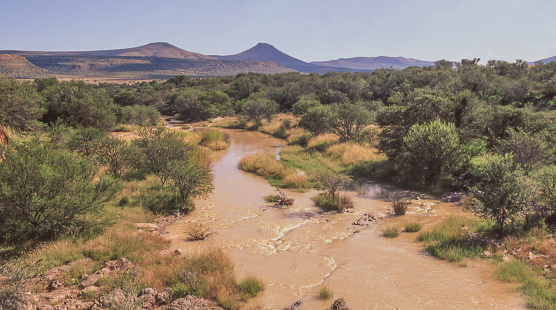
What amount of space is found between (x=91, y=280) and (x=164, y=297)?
1.96 meters

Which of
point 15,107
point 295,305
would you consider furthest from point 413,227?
point 15,107

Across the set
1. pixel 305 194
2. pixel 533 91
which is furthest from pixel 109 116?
pixel 533 91

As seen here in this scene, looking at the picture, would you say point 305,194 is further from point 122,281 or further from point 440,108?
point 122,281

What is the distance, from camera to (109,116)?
31906 mm

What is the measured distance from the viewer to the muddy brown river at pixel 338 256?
7746 millimetres

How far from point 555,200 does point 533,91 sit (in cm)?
3184

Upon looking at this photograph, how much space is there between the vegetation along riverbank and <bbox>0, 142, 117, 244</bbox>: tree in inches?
1.5

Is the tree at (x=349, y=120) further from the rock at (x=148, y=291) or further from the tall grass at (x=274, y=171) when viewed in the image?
the rock at (x=148, y=291)

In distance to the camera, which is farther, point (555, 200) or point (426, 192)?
point (426, 192)

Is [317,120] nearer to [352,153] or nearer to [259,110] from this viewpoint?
[352,153]

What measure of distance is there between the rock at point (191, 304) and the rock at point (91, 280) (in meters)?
2.24

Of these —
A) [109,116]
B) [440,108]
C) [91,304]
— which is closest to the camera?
[91,304]

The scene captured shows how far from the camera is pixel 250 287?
26.5 feet

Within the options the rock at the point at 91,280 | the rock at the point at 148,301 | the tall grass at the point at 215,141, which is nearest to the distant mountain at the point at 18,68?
the tall grass at the point at 215,141
